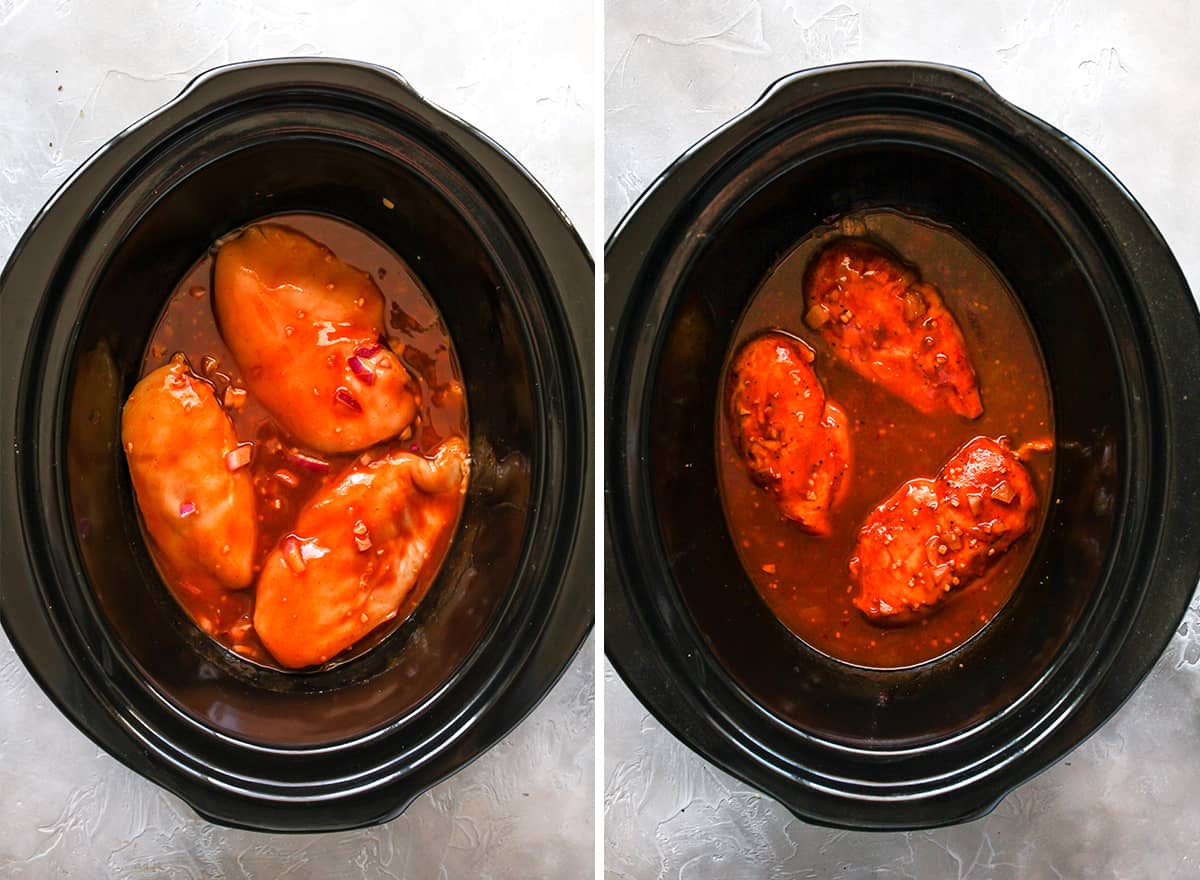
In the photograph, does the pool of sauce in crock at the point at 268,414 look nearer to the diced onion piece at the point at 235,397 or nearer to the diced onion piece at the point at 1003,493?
Answer: the diced onion piece at the point at 235,397

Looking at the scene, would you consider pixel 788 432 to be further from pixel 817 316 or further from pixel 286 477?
pixel 286 477

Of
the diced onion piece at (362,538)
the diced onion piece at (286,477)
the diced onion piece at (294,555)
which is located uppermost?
the diced onion piece at (286,477)

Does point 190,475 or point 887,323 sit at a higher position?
point 887,323

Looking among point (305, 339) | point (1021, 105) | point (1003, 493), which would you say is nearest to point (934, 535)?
point (1003, 493)

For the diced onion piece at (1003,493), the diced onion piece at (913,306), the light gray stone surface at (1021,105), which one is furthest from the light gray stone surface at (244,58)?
the diced onion piece at (1003,493)

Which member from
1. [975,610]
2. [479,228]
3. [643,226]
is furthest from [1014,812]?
[479,228]

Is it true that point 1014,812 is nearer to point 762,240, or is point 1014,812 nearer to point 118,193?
point 762,240

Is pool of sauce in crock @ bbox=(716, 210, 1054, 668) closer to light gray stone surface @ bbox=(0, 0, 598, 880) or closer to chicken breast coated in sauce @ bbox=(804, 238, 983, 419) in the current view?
chicken breast coated in sauce @ bbox=(804, 238, 983, 419)
